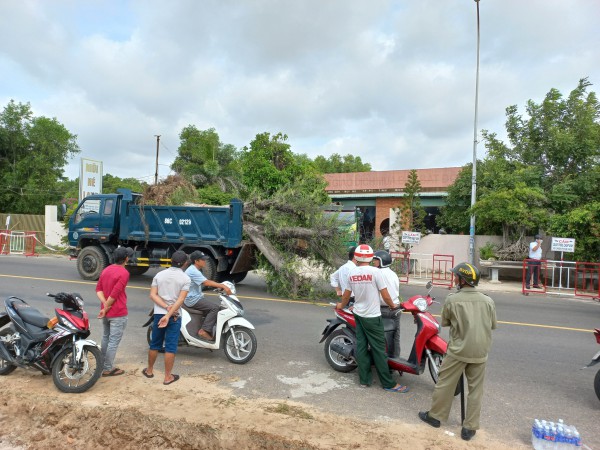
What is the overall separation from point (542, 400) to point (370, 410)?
78.7 inches

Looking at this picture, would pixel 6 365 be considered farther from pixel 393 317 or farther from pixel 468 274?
pixel 468 274

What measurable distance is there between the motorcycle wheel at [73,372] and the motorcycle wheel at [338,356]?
8.80 feet

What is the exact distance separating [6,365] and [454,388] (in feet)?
16.2

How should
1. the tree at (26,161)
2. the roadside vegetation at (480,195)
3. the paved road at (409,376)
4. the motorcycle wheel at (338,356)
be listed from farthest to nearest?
the tree at (26,161), the roadside vegetation at (480,195), the motorcycle wheel at (338,356), the paved road at (409,376)

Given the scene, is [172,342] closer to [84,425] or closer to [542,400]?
[84,425]

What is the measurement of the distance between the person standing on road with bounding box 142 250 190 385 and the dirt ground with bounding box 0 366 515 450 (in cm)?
39

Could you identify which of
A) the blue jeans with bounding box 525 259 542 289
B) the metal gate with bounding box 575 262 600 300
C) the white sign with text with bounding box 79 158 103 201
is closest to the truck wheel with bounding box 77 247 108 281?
the blue jeans with bounding box 525 259 542 289

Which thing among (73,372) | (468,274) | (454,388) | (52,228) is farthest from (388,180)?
(73,372)

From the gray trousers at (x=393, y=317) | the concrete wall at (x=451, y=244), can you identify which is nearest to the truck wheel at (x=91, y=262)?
the gray trousers at (x=393, y=317)

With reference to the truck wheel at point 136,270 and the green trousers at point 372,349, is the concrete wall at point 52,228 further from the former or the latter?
the green trousers at point 372,349

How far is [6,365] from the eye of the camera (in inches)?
202

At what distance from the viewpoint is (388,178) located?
28062mm

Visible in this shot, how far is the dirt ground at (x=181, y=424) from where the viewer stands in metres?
3.71

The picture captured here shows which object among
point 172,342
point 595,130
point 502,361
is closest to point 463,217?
point 595,130
